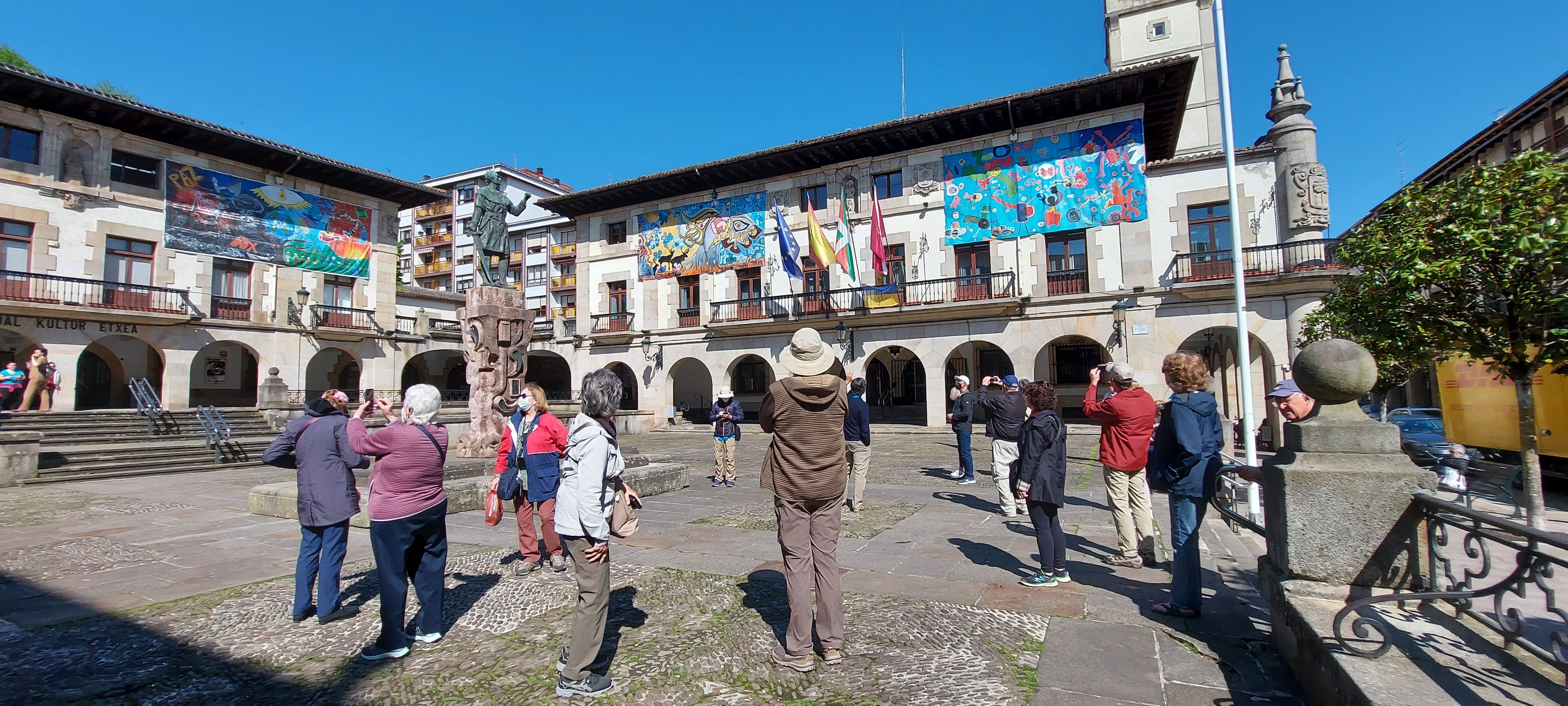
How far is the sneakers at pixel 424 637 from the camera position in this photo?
3.88 metres

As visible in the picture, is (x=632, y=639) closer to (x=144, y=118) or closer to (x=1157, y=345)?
(x=1157, y=345)

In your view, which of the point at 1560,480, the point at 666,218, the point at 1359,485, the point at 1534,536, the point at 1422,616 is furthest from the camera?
the point at 666,218

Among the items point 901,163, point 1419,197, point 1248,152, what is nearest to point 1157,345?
point 1248,152

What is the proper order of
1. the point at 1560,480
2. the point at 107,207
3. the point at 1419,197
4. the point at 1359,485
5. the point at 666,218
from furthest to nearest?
the point at 666,218, the point at 107,207, the point at 1560,480, the point at 1419,197, the point at 1359,485

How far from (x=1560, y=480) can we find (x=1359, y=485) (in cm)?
1301

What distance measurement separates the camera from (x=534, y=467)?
16.4 feet

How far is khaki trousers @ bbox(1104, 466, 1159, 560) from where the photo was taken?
212 inches

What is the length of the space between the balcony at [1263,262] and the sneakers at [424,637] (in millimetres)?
19040

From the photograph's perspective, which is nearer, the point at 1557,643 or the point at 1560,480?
the point at 1557,643

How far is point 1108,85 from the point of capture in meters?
18.6

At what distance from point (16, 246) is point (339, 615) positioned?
957 inches

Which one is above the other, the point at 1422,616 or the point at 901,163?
the point at 901,163

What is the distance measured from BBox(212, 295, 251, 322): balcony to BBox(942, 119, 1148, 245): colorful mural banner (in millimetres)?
23641

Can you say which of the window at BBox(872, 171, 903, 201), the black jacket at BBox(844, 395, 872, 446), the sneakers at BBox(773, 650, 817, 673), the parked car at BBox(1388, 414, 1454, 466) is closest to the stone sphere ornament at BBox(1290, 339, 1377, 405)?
the sneakers at BBox(773, 650, 817, 673)
